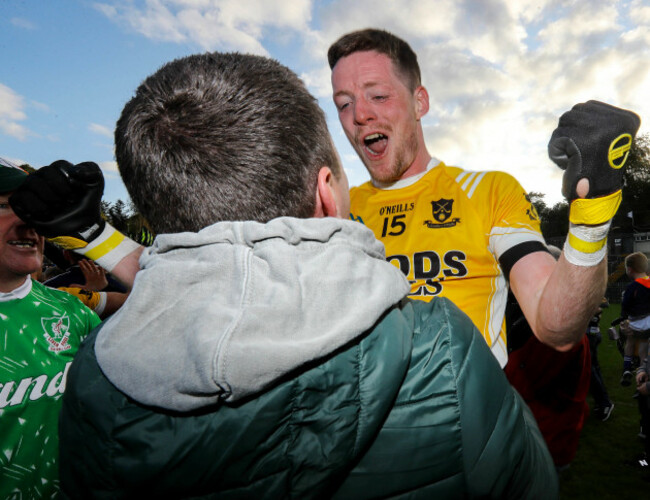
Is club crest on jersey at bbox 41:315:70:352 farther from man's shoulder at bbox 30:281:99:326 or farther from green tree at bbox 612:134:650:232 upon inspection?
green tree at bbox 612:134:650:232

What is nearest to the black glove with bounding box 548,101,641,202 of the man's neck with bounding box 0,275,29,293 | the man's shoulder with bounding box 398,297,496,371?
the man's shoulder with bounding box 398,297,496,371

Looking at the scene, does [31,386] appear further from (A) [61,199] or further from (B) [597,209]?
(B) [597,209]

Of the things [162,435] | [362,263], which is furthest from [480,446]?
[162,435]

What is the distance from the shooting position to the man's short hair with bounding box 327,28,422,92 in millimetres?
2559

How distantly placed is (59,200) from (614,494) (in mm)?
6542

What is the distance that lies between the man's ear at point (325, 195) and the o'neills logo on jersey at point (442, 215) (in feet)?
4.21

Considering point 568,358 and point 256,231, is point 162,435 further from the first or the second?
point 568,358

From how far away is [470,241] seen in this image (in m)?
2.08

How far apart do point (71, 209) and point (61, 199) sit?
68mm

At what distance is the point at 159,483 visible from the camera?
30.4 inches

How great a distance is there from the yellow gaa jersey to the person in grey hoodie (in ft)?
3.42

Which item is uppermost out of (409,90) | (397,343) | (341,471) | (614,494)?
(409,90)

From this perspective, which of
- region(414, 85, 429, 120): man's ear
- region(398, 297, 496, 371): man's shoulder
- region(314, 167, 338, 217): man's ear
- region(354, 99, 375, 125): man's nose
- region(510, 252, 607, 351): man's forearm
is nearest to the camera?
region(398, 297, 496, 371): man's shoulder

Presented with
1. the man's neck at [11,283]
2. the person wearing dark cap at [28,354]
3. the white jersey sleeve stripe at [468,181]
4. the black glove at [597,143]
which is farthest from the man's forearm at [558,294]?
the man's neck at [11,283]
